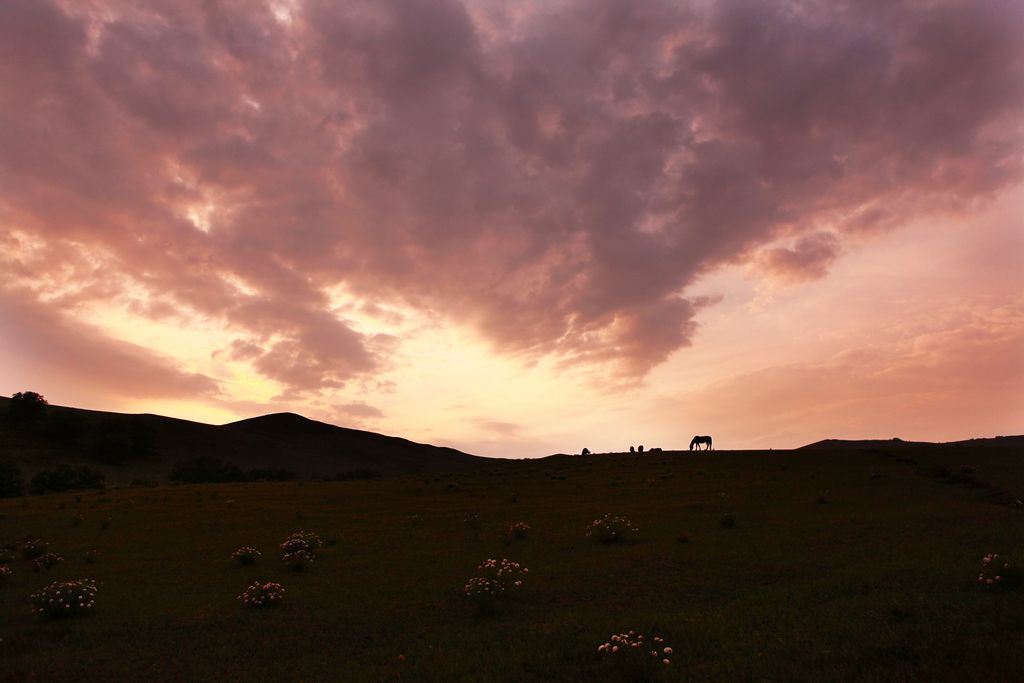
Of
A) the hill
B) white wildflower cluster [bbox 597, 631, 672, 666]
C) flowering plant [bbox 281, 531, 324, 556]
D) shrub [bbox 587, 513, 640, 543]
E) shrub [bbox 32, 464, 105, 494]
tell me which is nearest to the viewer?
white wildflower cluster [bbox 597, 631, 672, 666]

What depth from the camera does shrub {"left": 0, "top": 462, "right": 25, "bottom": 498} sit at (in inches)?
2579

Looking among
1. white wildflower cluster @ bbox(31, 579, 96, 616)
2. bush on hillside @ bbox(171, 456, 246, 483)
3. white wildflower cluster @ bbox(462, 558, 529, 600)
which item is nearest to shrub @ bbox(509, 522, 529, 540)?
white wildflower cluster @ bbox(462, 558, 529, 600)

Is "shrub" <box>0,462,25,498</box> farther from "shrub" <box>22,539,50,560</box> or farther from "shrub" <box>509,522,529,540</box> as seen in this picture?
"shrub" <box>509,522,529,540</box>

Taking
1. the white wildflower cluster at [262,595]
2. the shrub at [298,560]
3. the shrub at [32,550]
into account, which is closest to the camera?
the white wildflower cluster at [262,595]

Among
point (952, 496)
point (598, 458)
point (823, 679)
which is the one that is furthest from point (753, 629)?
point (598, 458)

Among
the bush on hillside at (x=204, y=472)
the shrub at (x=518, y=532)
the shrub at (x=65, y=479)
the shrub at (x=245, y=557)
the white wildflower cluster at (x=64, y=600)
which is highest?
the bush on hillside at (x=204, y=472)

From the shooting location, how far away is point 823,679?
1007cm

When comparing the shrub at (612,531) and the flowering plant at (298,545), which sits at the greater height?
the shrub at (612,531)

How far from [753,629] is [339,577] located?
15.8 meters

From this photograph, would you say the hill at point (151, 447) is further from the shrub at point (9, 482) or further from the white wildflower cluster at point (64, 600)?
the white wildflower cluster at point (64, 600)

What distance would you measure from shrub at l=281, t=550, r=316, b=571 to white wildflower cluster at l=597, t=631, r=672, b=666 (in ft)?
52.0

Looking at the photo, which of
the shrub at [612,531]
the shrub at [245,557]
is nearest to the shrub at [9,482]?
the shrub at [245,557]

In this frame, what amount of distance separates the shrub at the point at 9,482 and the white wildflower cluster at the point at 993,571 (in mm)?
86533

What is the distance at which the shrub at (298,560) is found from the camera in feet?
78.6
